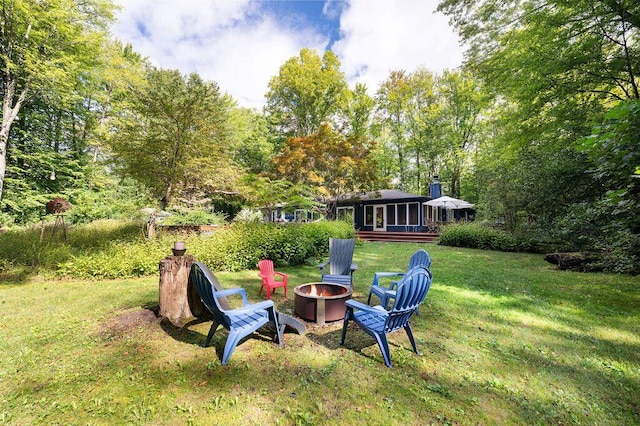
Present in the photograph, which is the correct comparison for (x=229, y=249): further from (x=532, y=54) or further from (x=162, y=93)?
(x=532, y=54)

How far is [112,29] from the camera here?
12.3 meters

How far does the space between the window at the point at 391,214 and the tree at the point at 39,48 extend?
57.9 feet

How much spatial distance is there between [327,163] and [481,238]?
7677 millimetres

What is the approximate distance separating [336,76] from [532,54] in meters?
16.8

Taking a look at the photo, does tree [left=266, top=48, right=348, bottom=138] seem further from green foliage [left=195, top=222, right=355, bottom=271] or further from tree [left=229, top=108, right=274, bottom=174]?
green foliage [left=195, top=222, right=355, bottom=271]

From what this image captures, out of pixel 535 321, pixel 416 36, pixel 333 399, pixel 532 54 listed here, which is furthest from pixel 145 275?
A: pixel 416 36

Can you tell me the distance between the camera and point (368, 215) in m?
19.2

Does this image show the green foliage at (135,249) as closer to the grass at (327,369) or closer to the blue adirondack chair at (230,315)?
the grass at (327,369)

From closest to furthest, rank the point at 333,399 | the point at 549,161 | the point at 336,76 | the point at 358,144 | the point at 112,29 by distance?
the point at 333,399, the point at 549,161, the point at 112,29, the point at 358,144, the point at 336,76

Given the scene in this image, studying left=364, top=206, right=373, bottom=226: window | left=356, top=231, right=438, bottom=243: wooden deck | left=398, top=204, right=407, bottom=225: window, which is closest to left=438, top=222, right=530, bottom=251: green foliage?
left=356, top=231, right=438, bottom=243: wooden deck

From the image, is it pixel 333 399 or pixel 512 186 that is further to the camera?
pixel 512 186

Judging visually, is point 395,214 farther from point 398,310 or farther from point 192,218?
point 398,310

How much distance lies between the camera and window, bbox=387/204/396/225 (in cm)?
1798

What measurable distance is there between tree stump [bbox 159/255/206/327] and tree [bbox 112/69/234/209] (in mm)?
3951
